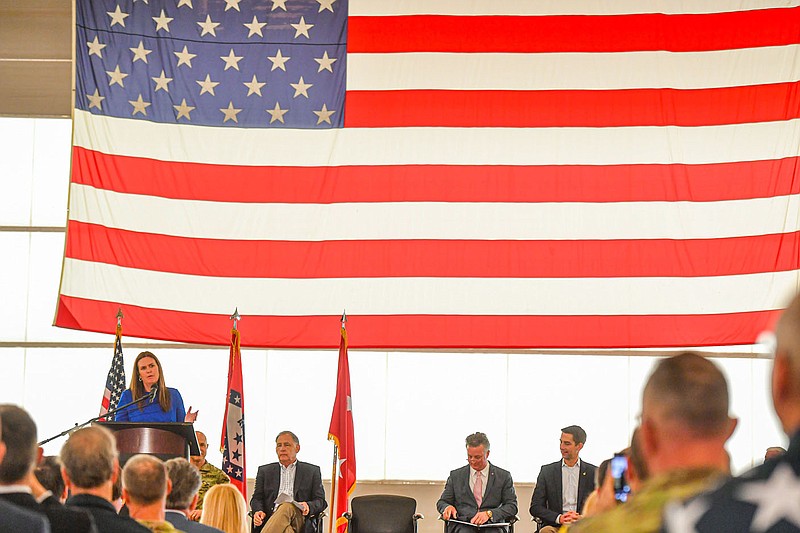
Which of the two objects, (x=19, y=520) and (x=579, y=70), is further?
(x=579, y=70)

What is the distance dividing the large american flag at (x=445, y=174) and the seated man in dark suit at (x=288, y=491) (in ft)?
3.28

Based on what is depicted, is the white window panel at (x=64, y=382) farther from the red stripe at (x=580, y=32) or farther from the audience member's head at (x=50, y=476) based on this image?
the audience member's head at (x=50, y=476)

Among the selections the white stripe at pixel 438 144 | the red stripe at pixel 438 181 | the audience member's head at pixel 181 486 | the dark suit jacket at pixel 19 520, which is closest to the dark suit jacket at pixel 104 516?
the dark suit jacket at pixel 19 520

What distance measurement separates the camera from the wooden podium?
545 centimetres

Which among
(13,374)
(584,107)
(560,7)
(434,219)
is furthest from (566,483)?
(13,374)

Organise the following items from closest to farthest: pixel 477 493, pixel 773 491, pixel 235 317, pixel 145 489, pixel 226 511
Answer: pixel 773 491, pixel 145 489, pixel 226 511, pixel 235 317, pixel 477 493

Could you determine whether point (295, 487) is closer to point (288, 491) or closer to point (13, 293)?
point (288, 491)

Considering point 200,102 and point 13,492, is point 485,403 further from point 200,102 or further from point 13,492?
point 13,492

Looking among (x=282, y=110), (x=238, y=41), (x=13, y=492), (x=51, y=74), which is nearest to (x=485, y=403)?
(x=282, y=110)

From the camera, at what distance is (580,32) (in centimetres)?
894

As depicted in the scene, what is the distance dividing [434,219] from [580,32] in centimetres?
197

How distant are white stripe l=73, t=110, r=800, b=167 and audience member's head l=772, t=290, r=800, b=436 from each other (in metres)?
7.67

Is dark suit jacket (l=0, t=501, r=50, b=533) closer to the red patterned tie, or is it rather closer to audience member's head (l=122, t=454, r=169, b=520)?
audience member's head (l=122, t=454, r=169, b=520)

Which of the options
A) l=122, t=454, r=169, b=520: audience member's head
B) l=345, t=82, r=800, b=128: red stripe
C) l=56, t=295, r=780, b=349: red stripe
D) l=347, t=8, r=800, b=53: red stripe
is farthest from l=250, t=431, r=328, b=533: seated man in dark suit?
l=122, t=454, r=169, b=520: audience member's head
